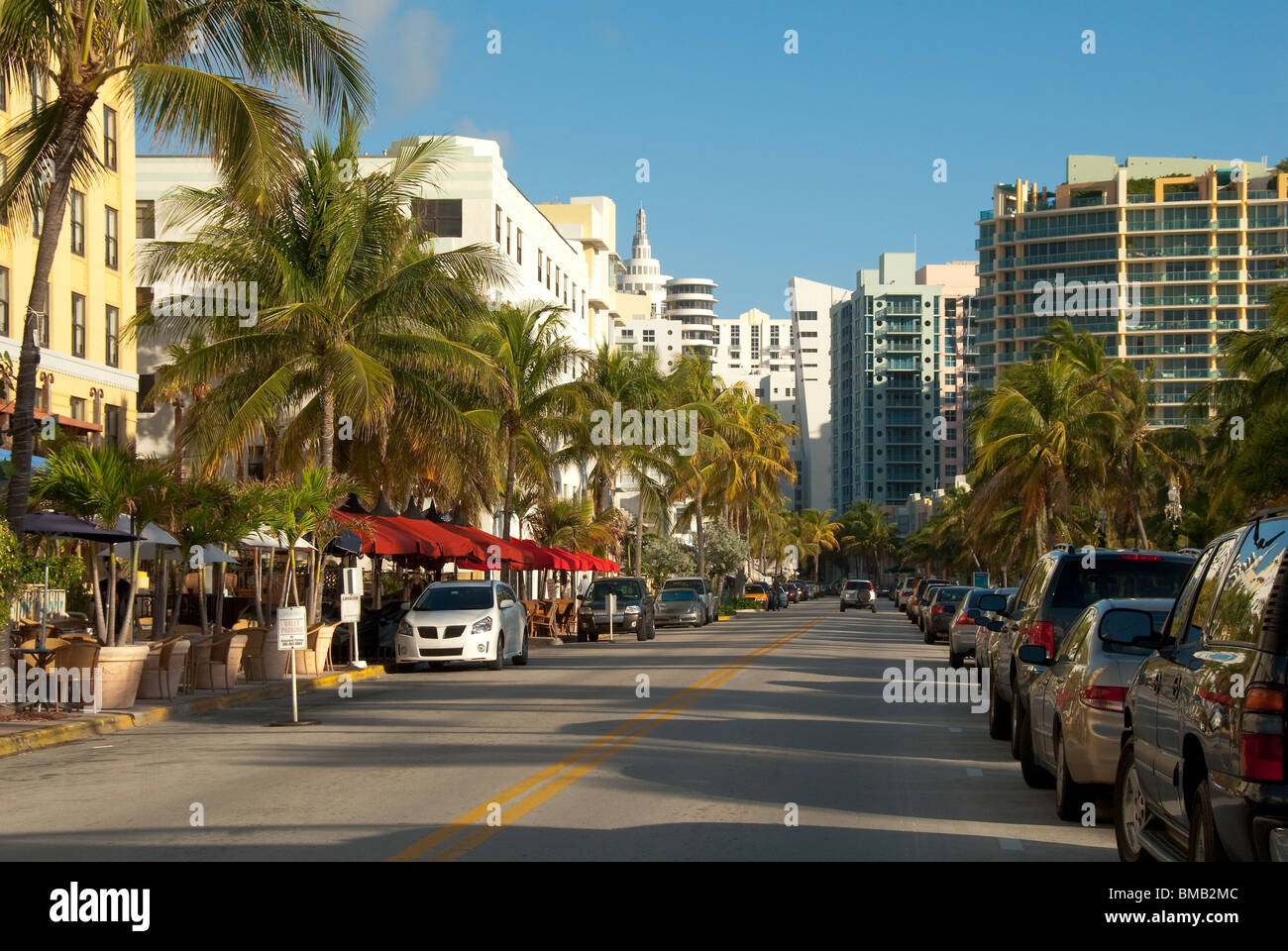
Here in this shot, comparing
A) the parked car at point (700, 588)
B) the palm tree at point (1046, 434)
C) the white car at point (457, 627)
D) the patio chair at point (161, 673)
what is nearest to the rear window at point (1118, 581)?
the patio chair at point (161, 673)

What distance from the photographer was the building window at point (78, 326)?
42.3 metres

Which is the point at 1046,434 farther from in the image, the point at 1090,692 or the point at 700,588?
the point at 1090,692

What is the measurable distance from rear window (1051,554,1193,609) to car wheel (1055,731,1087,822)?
3055mm

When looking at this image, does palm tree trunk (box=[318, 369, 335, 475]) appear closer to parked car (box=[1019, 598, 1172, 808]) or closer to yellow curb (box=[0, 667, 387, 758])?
yellow curb (box=[0, 667, 387, 758])

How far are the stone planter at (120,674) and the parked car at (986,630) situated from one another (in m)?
11.1

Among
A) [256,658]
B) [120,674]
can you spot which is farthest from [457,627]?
[120,674]

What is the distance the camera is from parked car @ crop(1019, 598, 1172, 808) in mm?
9500

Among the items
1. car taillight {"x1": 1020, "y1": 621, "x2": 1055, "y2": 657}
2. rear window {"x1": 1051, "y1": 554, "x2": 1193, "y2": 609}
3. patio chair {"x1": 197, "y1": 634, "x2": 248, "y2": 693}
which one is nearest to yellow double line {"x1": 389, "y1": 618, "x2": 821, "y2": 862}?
car taillight {"x1": 1020, "y1": 621, "x2": 1055, "y2": 657}

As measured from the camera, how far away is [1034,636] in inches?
516

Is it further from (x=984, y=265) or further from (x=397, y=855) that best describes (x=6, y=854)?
(x=984, y=265)

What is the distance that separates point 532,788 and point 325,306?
19.1 meters

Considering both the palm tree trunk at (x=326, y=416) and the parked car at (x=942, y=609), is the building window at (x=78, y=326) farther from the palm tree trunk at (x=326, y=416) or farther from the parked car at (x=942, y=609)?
the parked car at (x=942, y=609)

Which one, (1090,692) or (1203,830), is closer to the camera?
(1203,830)

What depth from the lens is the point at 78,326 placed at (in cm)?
4262
